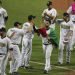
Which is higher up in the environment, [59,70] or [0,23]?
[0,23]

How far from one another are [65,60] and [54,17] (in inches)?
100.0

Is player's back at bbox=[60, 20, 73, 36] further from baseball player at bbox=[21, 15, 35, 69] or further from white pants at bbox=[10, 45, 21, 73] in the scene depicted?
white pants at bbox=[10, 45, 21, 73]

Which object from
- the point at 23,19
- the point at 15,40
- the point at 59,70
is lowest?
the point at 59,70

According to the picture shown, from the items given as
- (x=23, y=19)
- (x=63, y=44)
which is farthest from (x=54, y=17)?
(x=23, y=19)

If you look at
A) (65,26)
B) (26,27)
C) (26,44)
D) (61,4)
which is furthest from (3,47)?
(61,4)

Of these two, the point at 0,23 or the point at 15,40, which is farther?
the point at 0,23

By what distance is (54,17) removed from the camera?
24844 mm

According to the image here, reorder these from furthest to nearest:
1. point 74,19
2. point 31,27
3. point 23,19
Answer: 1. point 23,19
2. point 74,19
3. point 31,27

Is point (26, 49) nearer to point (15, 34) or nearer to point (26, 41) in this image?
point (26, 41)

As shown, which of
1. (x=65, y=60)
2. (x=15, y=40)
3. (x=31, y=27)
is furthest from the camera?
(x=65, y=60)

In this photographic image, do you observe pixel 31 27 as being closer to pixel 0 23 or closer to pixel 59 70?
pixel 59 70

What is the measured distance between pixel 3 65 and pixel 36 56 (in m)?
7.78

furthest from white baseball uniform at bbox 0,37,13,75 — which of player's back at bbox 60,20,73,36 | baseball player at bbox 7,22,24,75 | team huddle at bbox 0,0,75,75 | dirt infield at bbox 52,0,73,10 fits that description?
dirt infield at bbox 52,0,73,10

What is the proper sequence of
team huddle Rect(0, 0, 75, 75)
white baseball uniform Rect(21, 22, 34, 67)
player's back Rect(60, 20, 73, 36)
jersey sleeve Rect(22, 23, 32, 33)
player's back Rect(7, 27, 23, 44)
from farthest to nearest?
player's back Rect(60, 20, 73, 36) < white baseball uniform Rect(21, 22, 34, 67) < jersey sleeve Rect(22, 23, 32, 33) < player's back Rect(7, 27, 23, 44) < team huddle Rect(0, 0, 75, 75)
